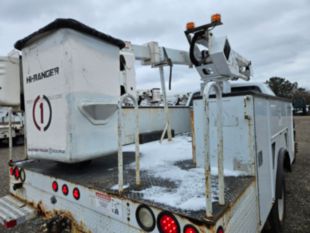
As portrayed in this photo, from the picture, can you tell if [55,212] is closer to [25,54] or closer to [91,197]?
[91,197]

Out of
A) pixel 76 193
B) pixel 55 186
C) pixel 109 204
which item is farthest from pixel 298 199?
pixel 55 186

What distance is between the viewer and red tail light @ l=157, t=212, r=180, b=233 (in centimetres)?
130

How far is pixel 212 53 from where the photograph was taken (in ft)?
6.97

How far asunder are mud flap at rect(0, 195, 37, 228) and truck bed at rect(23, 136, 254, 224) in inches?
14.5

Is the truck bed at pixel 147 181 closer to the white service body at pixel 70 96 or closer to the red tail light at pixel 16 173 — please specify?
the red tail light at pixel 16 173

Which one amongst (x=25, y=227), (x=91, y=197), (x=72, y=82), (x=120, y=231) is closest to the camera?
(x=120, y=231)

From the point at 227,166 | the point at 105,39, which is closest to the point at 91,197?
the point at 227,166

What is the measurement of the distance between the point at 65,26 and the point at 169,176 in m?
1.54

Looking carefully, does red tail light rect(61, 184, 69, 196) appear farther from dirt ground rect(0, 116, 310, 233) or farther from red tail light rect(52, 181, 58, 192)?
dirt ground rect(0, 116, 310, 233)

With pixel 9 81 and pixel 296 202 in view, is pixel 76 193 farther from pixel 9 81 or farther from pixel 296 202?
pixel 296 202

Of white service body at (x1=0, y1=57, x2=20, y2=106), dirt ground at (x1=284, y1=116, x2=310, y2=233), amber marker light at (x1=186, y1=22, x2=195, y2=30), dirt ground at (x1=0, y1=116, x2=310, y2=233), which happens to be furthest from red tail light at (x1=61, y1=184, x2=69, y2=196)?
dirt ground at (x1=284, y1=116, x2=310, y2=233)

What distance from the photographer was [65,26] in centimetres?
192

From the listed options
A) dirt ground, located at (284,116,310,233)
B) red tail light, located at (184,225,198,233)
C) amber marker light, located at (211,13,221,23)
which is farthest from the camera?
dirt ground, located at (284,116,310,233)

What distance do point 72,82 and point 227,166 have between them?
1.54 m
